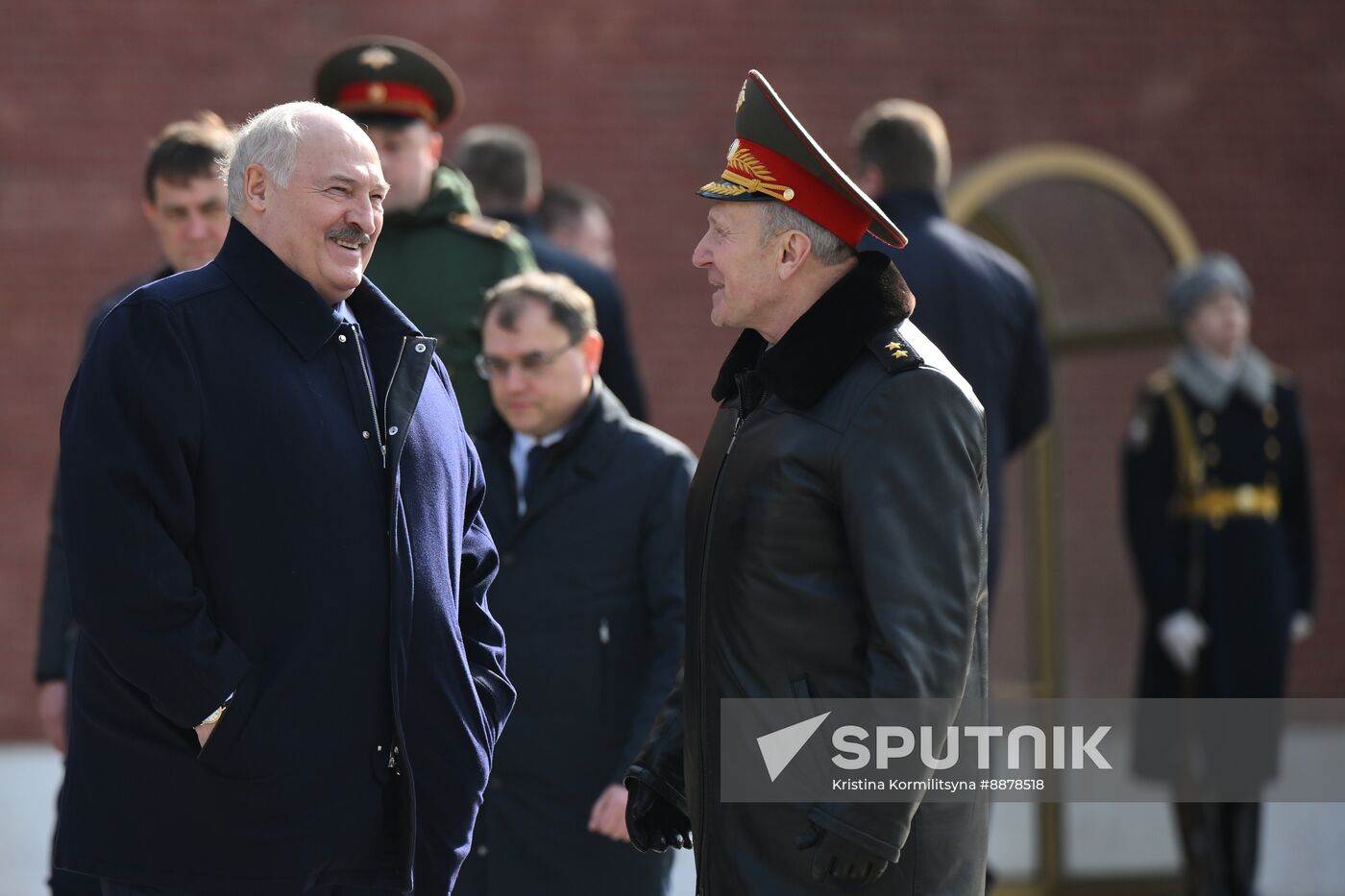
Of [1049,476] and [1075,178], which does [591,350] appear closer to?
[1049,476]

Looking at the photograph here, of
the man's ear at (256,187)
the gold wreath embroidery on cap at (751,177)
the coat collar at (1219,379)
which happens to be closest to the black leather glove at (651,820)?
the gold wreath embroidery on cap at (751,177)

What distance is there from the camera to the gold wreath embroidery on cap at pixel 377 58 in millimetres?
4941

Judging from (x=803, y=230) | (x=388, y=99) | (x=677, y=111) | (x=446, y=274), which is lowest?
(x=803, y=230)

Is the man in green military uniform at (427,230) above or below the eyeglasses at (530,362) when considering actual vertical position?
above

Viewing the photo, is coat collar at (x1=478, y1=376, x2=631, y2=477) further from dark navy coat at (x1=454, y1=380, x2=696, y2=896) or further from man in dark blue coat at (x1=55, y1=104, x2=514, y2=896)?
man in dark blue coat at (x1=55, y1=104, x2=514, y2=896)

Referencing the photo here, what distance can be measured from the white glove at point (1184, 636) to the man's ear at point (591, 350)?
3.15 meters

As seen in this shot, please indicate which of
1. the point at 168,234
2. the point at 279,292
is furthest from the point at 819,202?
the point at 168,234

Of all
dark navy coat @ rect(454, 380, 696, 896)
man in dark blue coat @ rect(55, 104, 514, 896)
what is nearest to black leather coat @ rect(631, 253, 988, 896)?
man in dark blue coat @ rect(55, 104, 514, 896)

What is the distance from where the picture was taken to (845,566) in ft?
10.0

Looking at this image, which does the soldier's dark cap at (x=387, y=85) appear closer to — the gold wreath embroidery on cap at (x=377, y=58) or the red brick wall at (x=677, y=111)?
the gold wreath embroidery on cap at (x=377, y=58)

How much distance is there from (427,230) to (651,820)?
1889 mm

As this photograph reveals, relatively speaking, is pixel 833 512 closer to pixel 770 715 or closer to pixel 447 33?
pixel 770 715

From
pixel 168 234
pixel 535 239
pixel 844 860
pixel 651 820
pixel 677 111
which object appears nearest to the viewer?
pixel 844 860

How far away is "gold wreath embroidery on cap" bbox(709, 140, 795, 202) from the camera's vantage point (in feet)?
10.5
